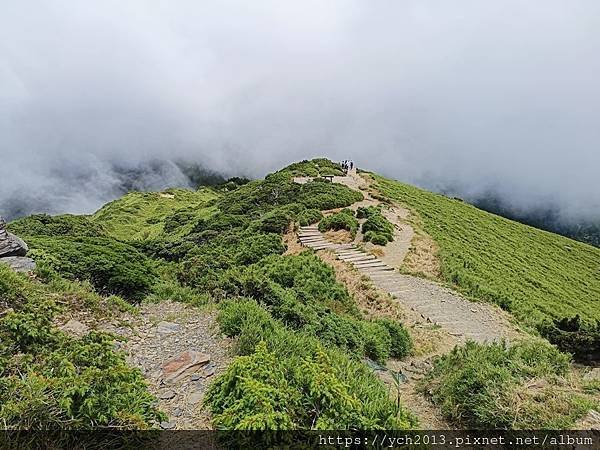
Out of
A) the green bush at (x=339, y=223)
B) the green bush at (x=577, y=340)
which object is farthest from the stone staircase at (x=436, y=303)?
the green bush at (x=339, y=223)

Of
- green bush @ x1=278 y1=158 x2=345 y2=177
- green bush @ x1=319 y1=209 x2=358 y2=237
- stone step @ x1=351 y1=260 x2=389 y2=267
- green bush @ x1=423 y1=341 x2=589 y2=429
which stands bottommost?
green bush @ x1=423 y1=341 x2=589 y2=429

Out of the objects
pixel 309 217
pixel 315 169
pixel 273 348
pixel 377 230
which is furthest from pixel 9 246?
pixel 315 169

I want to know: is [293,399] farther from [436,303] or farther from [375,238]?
[375,238]

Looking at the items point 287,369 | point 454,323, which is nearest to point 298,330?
point 287,369

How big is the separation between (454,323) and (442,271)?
5.66 metres

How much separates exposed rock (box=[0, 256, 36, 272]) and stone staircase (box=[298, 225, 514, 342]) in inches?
442

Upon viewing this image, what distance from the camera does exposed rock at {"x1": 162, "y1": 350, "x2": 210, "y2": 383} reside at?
606 centimetres

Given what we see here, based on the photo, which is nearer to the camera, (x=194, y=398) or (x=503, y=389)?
(x=194, y=398)

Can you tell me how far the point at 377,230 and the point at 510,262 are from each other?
9.92 meters

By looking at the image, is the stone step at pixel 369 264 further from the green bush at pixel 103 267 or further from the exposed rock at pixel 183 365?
the exposed rock at pixel 183 365

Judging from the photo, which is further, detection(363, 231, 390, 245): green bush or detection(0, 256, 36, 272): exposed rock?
detection(363, 231, 390, 245): green bush

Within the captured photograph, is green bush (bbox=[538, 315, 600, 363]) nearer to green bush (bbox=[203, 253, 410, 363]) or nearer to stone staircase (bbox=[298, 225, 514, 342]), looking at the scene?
stone staircase (bbox=[298, 225, 514, 342])

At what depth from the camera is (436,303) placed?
45.9 ft

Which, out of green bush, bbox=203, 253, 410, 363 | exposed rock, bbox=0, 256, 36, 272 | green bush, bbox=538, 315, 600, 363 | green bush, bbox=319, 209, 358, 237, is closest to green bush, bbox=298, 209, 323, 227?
green bush, bbox=319, 209, 358, 237
